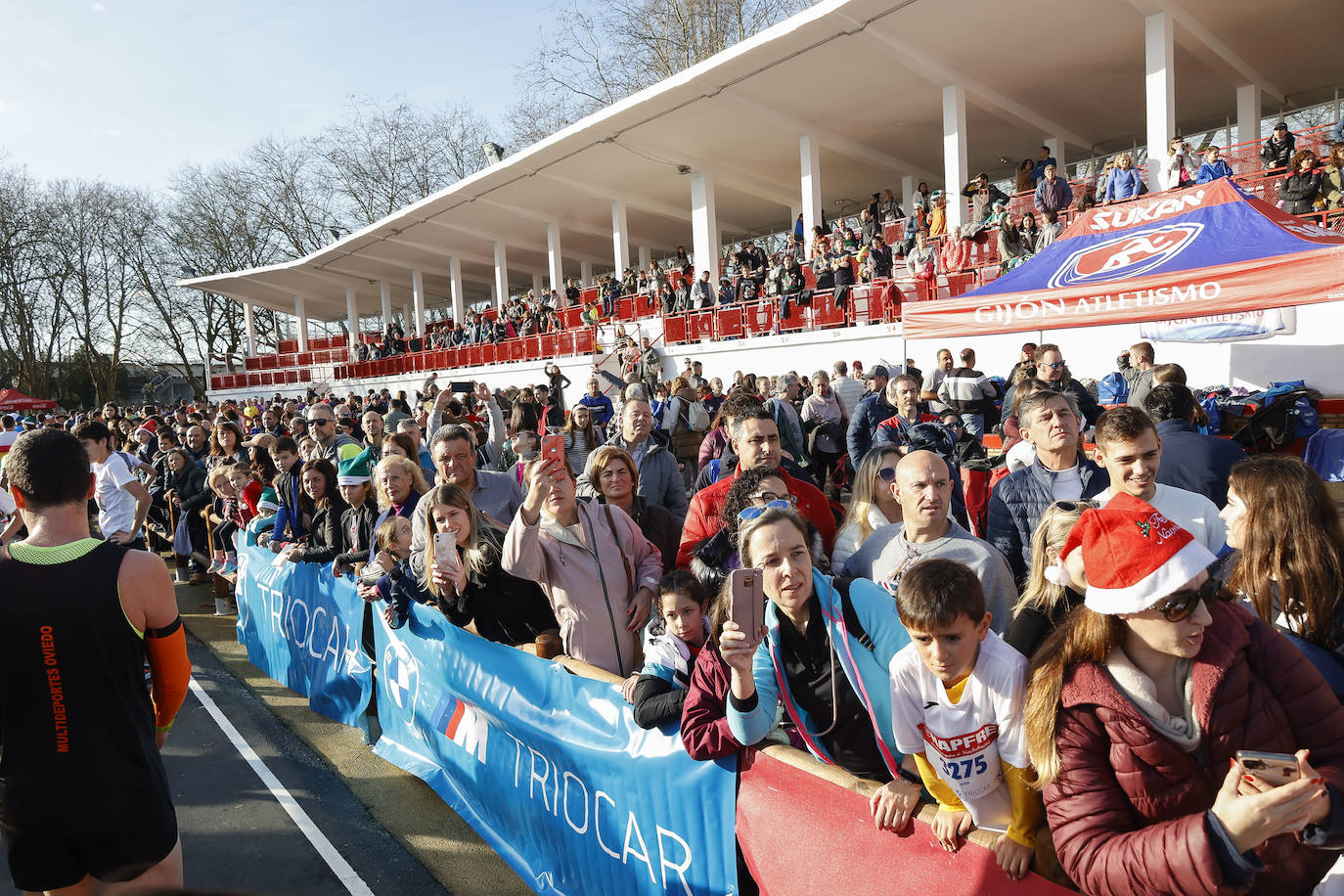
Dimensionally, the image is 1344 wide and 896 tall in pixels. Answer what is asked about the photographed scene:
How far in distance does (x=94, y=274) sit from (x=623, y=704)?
58331mm

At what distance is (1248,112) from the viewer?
18391 millimetres

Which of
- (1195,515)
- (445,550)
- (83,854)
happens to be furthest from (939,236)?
(83,854)

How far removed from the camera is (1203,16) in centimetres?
1544

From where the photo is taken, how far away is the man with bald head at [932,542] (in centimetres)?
291

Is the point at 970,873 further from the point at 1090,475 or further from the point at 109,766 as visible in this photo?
the point at 109,766

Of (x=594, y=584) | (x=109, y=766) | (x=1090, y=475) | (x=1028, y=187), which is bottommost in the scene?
(x=109, y=766)

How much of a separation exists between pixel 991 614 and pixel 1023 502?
1373 millimetres

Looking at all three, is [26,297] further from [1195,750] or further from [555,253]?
[1195,750]

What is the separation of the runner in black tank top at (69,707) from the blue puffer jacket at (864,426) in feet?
18.0

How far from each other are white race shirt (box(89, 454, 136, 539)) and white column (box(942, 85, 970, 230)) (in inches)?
620

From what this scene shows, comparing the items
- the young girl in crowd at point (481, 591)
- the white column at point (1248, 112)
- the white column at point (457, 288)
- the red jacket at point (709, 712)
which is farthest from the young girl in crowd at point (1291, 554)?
the white column at point (457, 288)

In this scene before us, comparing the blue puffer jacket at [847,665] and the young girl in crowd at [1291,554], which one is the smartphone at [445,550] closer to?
the blue puffer jacket at [847,665]

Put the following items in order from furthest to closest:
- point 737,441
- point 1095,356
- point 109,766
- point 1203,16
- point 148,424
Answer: point 1203,16
point 148,424
point 1095,356
point 737,441
point 109,766

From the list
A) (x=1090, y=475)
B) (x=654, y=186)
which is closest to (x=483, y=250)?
(x=654, y=186)
